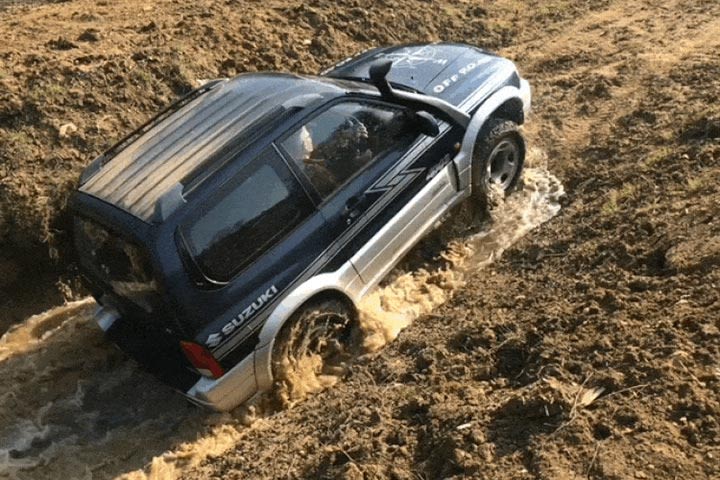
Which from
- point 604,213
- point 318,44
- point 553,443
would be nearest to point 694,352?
point 553,443

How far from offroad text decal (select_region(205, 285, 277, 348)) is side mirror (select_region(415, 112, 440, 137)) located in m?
1.73

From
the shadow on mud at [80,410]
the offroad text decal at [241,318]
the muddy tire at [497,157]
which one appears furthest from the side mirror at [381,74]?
the shadow on mud at [80,410]

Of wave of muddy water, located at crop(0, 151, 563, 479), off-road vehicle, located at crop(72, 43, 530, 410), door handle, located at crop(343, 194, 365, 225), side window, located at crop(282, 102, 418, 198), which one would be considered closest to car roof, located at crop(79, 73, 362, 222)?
off-road vehicle, located at crop(72, 43, 530, 410)

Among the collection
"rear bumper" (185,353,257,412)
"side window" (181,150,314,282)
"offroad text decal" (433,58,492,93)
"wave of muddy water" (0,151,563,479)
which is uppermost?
"side window" (181,150,314,282)

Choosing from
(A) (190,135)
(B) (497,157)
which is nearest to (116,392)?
(A) (190,135)

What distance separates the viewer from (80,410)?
5.28 meters

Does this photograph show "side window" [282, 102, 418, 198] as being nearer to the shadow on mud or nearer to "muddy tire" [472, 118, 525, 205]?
"muddy tire" [472, 118, 525, 205]

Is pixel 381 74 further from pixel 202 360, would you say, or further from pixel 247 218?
pixel 202 360

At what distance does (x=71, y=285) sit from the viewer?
258 inches

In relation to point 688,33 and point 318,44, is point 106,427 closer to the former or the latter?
point 318,44

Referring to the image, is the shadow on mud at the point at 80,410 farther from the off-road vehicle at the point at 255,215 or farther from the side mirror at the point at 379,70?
the side mirror at the point at 379,70

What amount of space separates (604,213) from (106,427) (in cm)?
429

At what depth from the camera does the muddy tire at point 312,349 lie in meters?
4.68

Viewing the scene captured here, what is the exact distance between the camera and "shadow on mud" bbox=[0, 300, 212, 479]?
16.0ft
